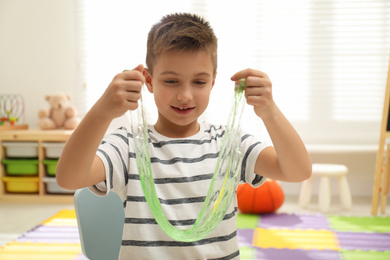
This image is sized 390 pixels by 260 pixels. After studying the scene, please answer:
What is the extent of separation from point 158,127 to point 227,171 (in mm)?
252

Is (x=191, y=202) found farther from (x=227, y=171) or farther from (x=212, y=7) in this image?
(x=212, y=7)

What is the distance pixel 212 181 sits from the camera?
883mm

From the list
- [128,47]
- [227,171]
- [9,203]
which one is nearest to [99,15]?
[128,47]

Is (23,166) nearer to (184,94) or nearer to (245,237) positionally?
(245,237)

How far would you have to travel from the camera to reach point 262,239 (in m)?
2.64

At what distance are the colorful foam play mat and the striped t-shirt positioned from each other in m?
1.44

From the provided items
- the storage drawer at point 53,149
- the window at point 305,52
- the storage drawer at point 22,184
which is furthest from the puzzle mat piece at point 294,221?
the storage drawer at point 22,184

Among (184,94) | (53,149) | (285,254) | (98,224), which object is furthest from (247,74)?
(53,149)

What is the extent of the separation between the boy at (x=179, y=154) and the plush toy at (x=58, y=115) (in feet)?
9.78

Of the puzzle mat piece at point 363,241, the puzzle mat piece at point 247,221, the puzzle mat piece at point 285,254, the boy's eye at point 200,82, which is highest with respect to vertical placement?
the boy's eye at point 200,82

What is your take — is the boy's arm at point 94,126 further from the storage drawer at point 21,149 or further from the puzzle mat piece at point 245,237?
the storage drawer at point 21,149

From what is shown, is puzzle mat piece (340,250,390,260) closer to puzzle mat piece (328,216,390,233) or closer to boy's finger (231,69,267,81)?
puzzle mat piece (328,216,390,233)

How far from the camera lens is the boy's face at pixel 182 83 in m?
0.93

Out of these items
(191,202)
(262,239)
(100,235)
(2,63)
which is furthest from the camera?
(2,63)
